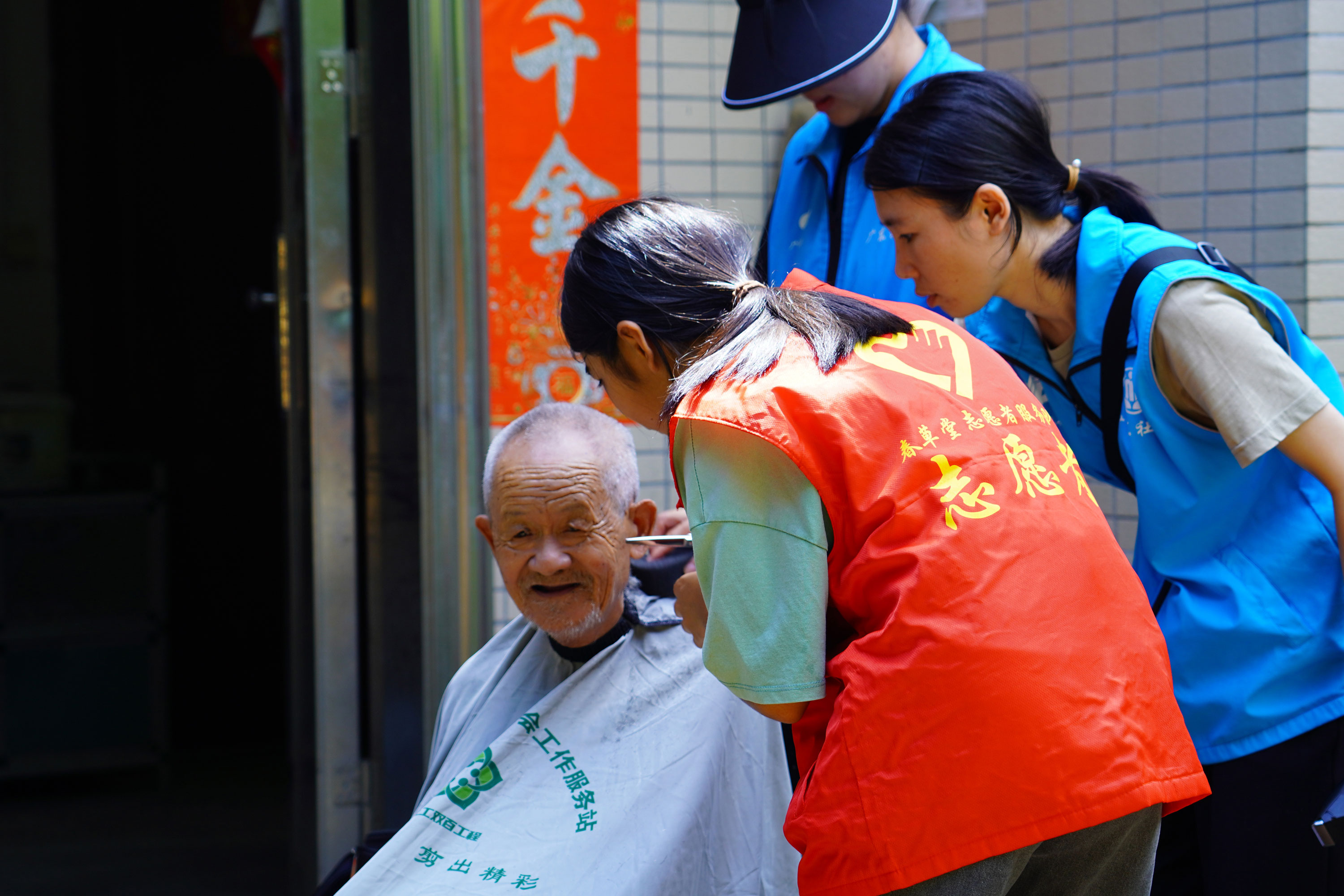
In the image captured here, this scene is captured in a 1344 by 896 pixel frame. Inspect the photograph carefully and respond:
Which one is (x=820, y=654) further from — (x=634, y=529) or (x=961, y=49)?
(x=961, y=49)

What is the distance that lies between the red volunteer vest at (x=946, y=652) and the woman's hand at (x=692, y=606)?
0.61 feet

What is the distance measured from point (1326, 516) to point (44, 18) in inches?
216

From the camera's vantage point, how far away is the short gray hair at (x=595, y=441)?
6.27ft

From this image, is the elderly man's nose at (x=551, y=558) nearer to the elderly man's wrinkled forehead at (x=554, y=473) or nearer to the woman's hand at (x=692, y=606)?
the elderly man's wrinkled forehead at (x=554, y=473)

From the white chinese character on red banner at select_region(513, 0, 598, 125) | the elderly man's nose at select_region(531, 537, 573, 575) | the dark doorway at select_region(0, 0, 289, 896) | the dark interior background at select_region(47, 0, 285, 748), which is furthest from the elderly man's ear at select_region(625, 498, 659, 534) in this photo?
the dark interior background at select_region(47, 0, 285, 748)

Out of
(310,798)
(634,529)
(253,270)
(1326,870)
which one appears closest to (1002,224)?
(634,529)

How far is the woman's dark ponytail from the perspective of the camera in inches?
67.0

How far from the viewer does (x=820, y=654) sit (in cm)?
121

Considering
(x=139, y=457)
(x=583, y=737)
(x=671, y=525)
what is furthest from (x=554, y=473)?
(x=139, y=457)

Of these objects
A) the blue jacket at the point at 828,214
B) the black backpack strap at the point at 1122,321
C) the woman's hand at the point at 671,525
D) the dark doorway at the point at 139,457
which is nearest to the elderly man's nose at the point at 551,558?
the woman's hand at the point at 671,525

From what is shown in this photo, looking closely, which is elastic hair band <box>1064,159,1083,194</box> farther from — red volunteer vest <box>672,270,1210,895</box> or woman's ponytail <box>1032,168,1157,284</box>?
red volunteer vest <box>672,270,1210,895</box>

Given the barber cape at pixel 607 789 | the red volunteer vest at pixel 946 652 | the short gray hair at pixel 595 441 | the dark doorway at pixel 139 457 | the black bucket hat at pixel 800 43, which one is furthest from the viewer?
the dark doorway at pixel 139 457

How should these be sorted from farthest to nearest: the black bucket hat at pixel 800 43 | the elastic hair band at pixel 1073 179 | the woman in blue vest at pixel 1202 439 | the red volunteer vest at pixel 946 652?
1. the black bucket hat at pixel 800 43
2. the elastic hair band at pixel 1073 179
3. the woman in blue vest at pixel 1202 439
4. the red volunteer vest at pixel 946 652

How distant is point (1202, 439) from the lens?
1.59 m
